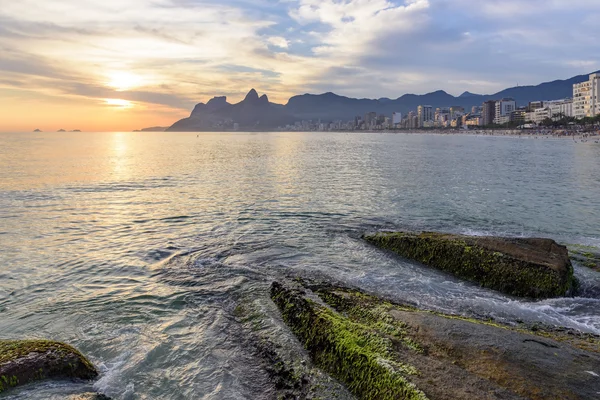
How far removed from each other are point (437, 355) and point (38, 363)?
920cm

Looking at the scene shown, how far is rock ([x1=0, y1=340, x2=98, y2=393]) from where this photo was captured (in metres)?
8.62

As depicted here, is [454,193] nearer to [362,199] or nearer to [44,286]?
[362,199]

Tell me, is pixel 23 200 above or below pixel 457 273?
above

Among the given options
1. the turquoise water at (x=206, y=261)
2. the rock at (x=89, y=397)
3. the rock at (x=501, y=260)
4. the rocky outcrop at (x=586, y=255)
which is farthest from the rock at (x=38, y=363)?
the rocky outcrop at (x=586, y=255)

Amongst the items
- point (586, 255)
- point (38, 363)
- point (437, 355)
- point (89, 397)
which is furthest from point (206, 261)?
point (586, 255)

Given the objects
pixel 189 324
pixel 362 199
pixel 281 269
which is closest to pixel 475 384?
pixel 189 324

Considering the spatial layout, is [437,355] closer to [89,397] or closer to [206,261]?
[89,397]

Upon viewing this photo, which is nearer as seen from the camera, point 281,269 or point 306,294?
point 306,294

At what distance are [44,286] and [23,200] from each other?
2192cm

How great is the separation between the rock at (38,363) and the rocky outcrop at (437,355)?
18.0 ft

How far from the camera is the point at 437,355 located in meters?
8.69

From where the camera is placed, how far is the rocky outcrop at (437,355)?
750 cm

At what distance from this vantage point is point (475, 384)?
7.57 metres

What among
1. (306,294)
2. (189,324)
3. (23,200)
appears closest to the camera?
(189,324)
